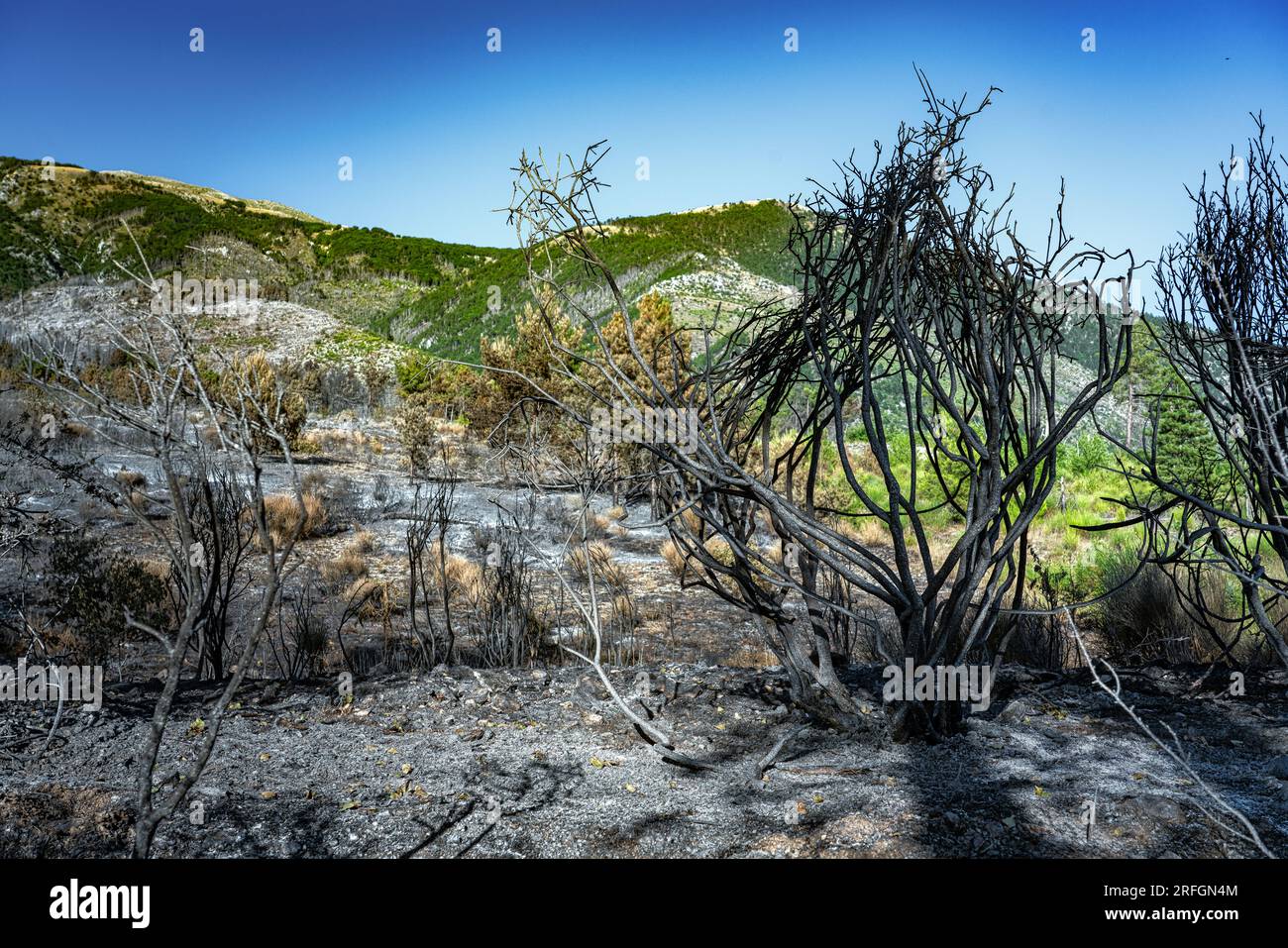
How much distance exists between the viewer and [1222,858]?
195 centimetres

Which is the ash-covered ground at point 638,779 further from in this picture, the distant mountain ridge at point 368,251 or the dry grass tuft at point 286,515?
the distant mountain ridge at point 368,251

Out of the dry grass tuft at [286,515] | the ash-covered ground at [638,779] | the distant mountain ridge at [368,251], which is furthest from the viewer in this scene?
the distant mountain ridge at [368,251]

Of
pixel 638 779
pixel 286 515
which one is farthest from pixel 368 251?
pixel 638 779

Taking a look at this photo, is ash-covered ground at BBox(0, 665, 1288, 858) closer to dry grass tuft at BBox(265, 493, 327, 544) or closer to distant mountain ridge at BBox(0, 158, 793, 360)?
dry grass tuft at BBox(265, 493, 327, 544)

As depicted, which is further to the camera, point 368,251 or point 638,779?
point 368,251

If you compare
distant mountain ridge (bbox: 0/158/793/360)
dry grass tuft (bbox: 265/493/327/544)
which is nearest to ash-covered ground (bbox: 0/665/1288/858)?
dry grass tuft (bbox: 265/493/327/544)

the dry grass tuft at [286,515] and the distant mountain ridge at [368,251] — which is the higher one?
the distant mountain ridge at [368,251]

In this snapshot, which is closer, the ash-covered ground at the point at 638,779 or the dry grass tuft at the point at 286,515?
the ash-covered ground at the point at 638,779

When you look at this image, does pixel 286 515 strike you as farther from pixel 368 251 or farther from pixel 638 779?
pixel 368 251

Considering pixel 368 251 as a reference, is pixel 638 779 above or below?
below

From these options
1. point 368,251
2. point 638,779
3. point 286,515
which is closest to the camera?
point 638,779

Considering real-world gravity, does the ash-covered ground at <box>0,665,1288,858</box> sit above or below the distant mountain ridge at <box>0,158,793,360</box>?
below

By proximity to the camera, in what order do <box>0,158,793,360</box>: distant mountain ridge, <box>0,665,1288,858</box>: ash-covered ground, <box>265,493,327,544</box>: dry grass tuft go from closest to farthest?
<box>0,665,1288,858</box>: ash-covered ground < <box>265,493,327,544</box>: dry grass tuft < <box>0,158,793,360</box>: distant mountain ridge

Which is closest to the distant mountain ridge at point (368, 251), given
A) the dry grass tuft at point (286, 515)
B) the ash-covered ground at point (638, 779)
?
the dry grass tuft at point (286, 515)
